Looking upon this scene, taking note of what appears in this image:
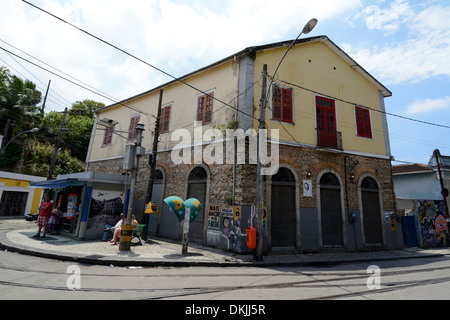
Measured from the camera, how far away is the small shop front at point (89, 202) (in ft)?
36.2

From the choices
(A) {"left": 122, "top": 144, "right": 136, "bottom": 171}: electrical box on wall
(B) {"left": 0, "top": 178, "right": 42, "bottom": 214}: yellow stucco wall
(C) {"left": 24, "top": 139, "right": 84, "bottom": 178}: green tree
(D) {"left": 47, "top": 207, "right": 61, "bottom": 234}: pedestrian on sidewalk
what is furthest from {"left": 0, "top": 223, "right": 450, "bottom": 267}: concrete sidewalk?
(C) {"left": 24, "top": 139, "right": 84, "bottom": 178}: green tree

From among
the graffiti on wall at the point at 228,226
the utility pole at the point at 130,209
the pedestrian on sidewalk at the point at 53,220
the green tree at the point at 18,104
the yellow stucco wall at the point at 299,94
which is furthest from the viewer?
the green tree at the point at 18,104

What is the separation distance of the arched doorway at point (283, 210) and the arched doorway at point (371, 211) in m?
4.86

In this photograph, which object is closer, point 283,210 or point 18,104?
point 283,210

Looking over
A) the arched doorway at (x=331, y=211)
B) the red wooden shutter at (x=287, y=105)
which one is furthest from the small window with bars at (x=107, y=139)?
the arched doorway at (x=331, y=211)

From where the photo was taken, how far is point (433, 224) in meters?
16.1

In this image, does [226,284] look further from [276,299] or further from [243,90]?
[243,90]

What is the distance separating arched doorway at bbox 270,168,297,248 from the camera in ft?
34.9

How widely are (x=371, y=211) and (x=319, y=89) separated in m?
7.44

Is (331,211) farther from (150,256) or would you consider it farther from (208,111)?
(150,256)

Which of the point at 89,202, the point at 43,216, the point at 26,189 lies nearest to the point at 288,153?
the point at 89,202

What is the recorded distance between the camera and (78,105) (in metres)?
37.7

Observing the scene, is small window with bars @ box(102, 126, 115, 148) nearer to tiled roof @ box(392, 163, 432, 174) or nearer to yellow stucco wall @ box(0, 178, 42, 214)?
yellow stucco wall @ box(0, 178, 42, 214)

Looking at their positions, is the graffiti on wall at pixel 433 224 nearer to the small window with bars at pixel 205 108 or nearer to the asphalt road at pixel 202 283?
the asphalt road at pixel 202 283
